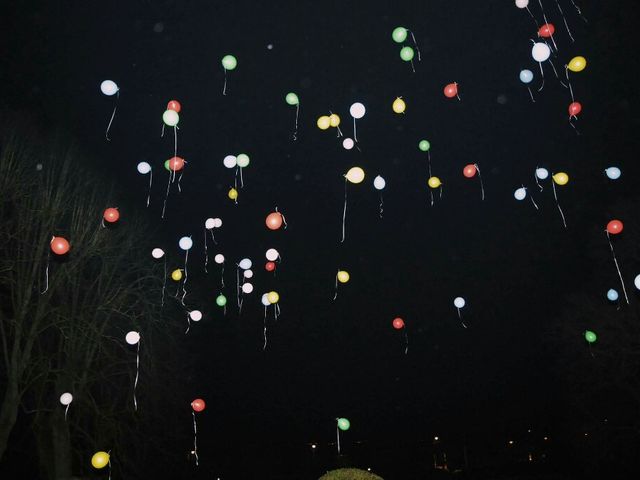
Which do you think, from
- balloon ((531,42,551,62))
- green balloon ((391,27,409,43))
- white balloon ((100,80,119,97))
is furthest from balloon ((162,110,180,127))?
balloon ((531,42,551,62))

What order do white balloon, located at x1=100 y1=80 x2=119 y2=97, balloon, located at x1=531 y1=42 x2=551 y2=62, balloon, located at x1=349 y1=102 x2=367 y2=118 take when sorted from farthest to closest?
balloon, located at x1=349 y1=102 x2=367 y2=118 → white balloon, located at x1=100 y1=80 x2=119 y2=97 → balloon, located at x1=531 y1=42 x2=551 y2=62

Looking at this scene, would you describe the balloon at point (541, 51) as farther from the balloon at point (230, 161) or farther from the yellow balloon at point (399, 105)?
the balloon at point (230, 161)

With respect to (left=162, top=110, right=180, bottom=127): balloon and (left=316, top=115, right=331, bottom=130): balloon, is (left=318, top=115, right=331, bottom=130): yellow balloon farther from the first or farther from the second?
(left=162, top=110, right=180, bottom=127): balloon

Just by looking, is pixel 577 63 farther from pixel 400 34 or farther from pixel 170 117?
pixel 170 117

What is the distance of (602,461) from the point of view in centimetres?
1323

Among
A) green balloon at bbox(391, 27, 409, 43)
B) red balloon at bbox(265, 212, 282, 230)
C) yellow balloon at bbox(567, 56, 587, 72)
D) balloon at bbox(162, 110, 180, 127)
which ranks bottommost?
red balloon at bbox(265, 212, 282, 230)

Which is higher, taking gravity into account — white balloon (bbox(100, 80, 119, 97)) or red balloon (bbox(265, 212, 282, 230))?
white balloon (bbox(100, 80, 119, 97))

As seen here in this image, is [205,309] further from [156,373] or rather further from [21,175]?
[21,175]

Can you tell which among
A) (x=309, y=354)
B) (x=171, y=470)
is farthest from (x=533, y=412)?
(x=171, y=470)

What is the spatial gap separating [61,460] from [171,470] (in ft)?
21.2

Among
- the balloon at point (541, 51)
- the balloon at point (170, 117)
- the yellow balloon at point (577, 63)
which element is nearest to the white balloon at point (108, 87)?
the balloon at point (170, 117)

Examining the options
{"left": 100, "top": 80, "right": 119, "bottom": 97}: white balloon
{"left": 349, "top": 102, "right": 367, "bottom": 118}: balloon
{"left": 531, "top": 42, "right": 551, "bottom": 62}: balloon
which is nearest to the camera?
{"left": 531, "top": 42, "right": 551, "bottom": 62}: balloon

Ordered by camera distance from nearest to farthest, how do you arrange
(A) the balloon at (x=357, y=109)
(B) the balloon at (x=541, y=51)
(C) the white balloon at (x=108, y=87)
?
(B) the balloon at (x=541, y=51), (C) the white balloon at (x=108, y=87), (A) the balloon at (x=357, y=109)

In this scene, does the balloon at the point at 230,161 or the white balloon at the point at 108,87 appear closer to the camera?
the white balloon at the point at 108,87
